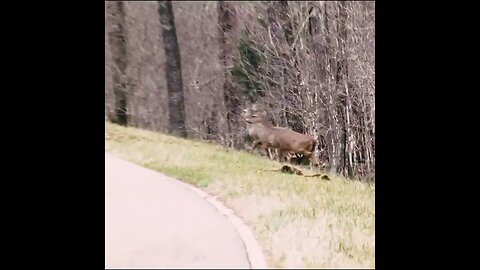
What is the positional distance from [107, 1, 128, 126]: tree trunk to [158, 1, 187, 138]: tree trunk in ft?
0.57

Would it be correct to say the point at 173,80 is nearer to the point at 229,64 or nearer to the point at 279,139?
the point at 229,64

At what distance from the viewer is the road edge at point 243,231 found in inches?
76.5

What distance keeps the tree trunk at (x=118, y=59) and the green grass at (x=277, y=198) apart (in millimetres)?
69

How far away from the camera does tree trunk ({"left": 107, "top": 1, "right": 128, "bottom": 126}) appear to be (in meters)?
2.28

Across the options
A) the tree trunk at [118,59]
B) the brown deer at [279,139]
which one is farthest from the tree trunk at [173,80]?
the brown deer at [279,139]

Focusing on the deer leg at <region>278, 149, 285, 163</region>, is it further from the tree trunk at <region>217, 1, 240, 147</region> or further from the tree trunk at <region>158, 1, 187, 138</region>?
the tree trunk at <region>158, 1, 187, 138</region>

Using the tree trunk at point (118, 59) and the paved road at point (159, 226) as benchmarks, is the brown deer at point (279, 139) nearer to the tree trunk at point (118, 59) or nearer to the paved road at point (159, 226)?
the paved road at point (159, 226)

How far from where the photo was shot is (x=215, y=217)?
6.98ft

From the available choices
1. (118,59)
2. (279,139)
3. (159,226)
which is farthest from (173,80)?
(159,226)

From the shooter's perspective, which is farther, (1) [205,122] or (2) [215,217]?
(1) [205,122]

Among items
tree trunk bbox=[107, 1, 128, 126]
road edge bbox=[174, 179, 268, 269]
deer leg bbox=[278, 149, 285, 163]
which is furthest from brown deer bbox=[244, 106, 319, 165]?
tree trunk bbox=[107, 1, 128, 126]
